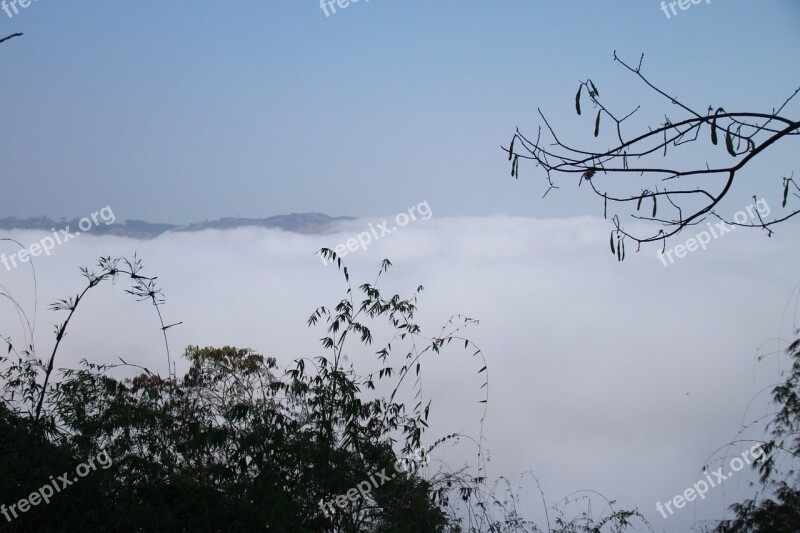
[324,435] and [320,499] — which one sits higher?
[324,435]

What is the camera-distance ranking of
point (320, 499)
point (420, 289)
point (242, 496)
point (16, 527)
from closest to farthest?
1. point (16, 527)
2. point (242, 496)
3. point (320, 499)
4. point (420, 289)

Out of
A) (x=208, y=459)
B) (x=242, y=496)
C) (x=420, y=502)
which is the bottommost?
(x=420, y=502)

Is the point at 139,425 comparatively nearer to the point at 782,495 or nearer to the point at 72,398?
the point at 72,398

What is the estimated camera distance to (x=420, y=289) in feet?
12.6

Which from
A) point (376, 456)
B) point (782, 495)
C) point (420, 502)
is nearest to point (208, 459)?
point (376, 456)

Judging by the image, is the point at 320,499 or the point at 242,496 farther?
the point at 320,499

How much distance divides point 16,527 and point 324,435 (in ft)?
4.06

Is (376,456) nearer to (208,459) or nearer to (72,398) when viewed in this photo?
(208,459)

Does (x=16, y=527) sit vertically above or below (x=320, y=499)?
above

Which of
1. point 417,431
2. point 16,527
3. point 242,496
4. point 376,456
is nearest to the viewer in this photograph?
point 16,527

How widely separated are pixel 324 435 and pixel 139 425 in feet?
2.67

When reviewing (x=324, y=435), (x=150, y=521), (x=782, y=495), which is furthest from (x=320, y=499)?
(x=782, y=495)

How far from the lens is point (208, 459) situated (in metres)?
3.14

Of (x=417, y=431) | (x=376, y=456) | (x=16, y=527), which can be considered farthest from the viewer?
(x=417, y=431)
